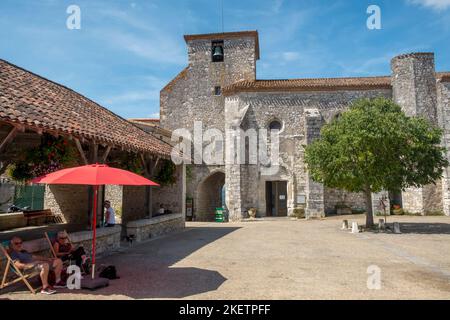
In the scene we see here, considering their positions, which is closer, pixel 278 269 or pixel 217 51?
pixel 278 269

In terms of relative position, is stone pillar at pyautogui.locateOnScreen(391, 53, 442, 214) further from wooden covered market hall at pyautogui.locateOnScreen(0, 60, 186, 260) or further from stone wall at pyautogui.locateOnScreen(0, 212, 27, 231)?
stone wall at pyautogui.locateOnScreen(0, 212, 27, 231)

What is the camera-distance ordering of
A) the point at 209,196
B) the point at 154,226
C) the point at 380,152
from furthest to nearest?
the point at 209,196, the point at 380,152, the point at 154,226

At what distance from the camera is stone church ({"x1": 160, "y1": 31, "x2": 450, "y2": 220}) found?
20.1 meters

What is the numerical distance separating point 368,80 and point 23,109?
21.3 m

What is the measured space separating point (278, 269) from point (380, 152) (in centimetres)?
836

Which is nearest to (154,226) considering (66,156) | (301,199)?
(66,156)

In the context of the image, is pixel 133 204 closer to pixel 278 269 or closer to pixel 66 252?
pixel 66 252

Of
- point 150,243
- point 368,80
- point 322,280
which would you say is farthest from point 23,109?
point 368,80

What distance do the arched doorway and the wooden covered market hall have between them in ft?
18.9

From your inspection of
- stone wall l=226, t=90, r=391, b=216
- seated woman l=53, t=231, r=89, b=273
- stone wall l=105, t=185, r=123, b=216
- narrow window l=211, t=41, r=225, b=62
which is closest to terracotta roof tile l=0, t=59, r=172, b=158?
seated woman l=53, t=231, r=89, b=273

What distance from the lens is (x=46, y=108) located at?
763cm

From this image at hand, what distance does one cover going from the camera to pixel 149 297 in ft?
16.1

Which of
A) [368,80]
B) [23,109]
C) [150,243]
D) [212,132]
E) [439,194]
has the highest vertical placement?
[368,80]
